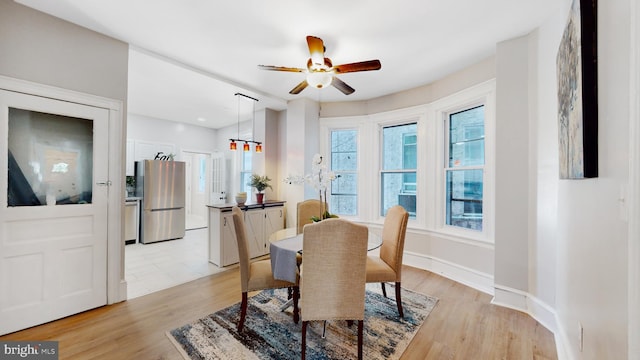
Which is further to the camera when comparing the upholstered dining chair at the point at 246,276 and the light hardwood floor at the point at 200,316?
the upholstered dining chair at the point at 246,276

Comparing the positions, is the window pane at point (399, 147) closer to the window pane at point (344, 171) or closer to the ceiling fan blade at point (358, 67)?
the window pane at point (344, 171)

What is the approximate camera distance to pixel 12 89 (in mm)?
2092

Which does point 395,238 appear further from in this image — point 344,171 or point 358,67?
point 344,171

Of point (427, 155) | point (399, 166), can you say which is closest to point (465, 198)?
point (427, 155)

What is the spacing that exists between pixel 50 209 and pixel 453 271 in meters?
4.55

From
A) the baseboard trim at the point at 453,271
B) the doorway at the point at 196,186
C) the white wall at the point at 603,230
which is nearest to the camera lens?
the white wall at the point at 603,230

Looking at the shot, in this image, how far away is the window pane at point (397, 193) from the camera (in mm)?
4043

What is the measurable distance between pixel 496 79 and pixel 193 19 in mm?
3167

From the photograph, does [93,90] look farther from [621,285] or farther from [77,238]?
[621,285]

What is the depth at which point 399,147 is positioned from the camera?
4.19 meters

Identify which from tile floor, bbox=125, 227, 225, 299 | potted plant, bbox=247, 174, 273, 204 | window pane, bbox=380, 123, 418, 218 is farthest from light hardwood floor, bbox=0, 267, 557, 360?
potted plant, bbox=247, 174, 273, 204

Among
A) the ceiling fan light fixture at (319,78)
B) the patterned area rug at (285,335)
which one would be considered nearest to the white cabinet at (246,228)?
the patterned area rug at (285,335)

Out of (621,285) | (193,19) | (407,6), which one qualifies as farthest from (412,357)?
(193,19)

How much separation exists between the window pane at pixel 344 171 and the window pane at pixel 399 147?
0.54 m
